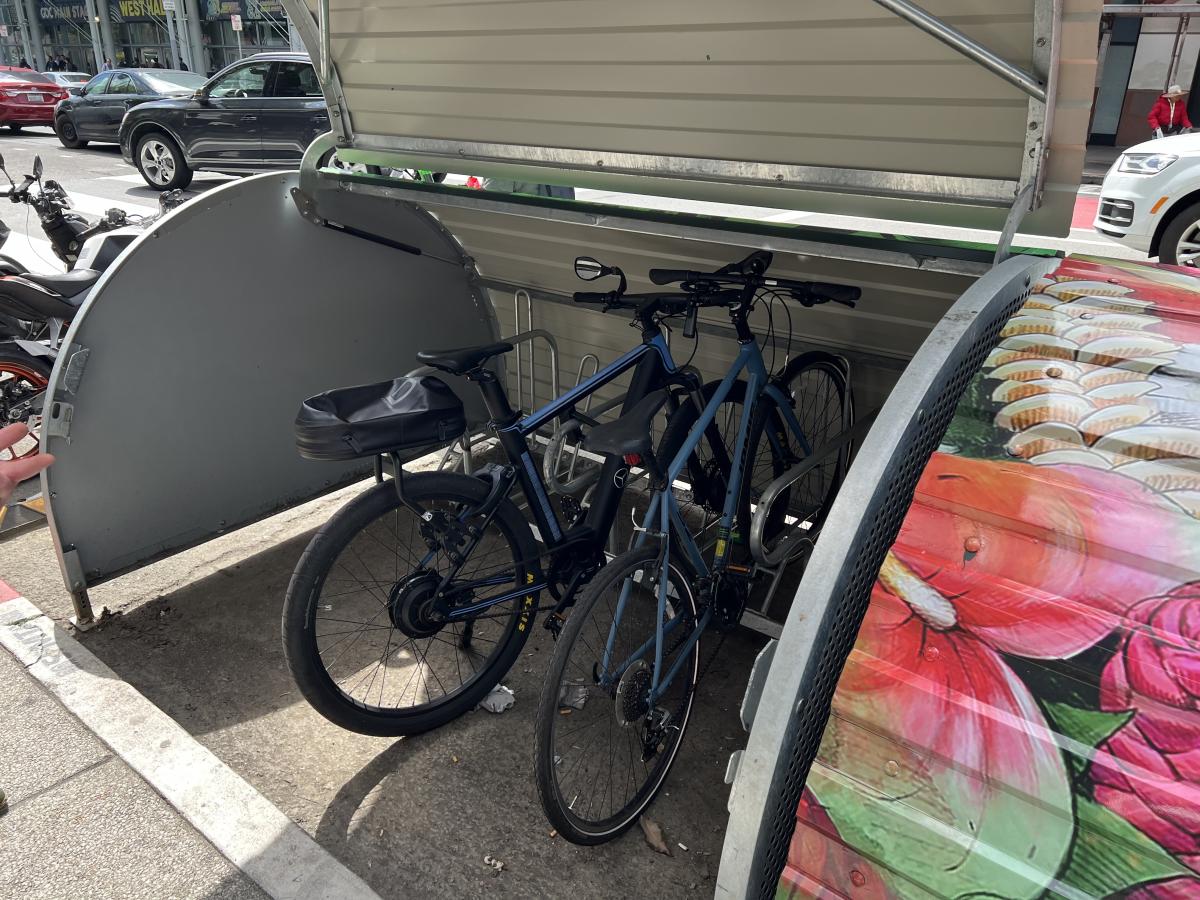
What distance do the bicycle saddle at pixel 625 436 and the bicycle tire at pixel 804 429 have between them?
87cm

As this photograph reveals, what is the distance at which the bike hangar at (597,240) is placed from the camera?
158 cm

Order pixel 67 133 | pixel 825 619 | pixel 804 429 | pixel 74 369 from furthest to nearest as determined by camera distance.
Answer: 1. pixel 67 133
2. pixel 804 429
3. pixel 74 369
4. pixel 825 619

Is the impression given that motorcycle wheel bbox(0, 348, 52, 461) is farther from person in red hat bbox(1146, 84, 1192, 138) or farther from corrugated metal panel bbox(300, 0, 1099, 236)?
person in red hat bbox(1146, 84, 1192, 138)

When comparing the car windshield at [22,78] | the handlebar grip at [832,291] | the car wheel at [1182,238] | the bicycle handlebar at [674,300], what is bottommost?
the car wheel at [1182,238]

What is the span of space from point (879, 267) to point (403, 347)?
2.59m

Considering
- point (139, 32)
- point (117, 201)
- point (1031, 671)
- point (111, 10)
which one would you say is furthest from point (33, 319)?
point (111, 10)

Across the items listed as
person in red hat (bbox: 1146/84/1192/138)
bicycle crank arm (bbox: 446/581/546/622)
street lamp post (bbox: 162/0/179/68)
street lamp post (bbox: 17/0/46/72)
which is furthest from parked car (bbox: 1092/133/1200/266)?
street lamp post (bbox: 17/0/46/72)

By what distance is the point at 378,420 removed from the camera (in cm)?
267

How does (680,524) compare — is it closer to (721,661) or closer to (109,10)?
(721,661)

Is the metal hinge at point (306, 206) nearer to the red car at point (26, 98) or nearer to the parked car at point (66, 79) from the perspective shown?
the red car at point (26, 98)

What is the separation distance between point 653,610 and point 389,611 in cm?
89

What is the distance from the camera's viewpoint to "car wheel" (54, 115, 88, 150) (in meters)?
17.5

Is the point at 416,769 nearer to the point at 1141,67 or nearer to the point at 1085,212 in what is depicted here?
the point at 1085,212

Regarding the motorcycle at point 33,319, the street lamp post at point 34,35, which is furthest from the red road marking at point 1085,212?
the street lamp post at point 34,35
